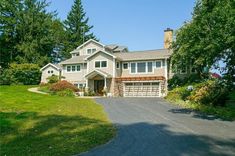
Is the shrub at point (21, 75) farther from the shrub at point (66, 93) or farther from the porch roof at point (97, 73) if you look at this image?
the shrub at point (66, 93)

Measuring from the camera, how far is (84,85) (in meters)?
44.8

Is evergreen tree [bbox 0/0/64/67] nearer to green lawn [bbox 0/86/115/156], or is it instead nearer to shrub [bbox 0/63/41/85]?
shrub [bbox 0/63/41/85]

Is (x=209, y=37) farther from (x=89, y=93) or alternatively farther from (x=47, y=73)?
(x=47, y=73)

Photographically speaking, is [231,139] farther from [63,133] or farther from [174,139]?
[63,133]

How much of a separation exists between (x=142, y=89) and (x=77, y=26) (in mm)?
36893

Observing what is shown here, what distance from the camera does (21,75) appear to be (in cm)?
5094

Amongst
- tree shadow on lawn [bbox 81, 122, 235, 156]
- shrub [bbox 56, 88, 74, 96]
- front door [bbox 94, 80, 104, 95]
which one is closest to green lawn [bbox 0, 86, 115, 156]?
tree shadow on lawn [bbox 81, 122, 235, 156]

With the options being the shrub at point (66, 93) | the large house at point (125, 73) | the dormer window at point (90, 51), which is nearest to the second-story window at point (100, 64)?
the large house at point (125, 73)

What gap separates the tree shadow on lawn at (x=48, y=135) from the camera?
10227 mm

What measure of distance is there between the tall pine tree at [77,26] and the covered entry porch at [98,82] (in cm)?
2851

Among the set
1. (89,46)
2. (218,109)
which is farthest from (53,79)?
(218,109)

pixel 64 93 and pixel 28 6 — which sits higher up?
pixel 28 6

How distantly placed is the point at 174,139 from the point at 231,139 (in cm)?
211

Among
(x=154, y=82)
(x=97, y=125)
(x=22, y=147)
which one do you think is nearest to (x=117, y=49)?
(x=154, y=82)
